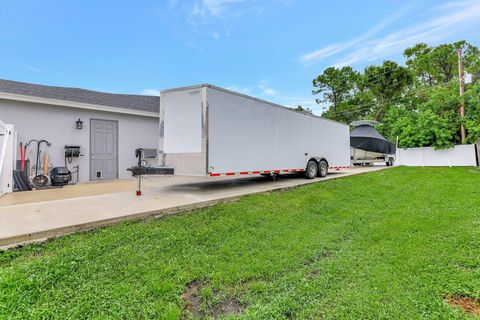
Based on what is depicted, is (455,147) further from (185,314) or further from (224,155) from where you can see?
(185,314)

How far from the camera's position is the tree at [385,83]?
28109 mm

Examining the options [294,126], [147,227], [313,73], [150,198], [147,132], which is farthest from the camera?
[313,73]

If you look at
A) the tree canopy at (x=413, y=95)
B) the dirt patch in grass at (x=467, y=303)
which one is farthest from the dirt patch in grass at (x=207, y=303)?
the tree canopy at (x=413, y=95)

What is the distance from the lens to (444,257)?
328cm

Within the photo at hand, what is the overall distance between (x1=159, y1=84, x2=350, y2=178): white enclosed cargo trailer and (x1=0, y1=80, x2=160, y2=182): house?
4.62 m

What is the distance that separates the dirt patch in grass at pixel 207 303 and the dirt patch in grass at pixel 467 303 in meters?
2.07

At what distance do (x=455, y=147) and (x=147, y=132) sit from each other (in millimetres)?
19549

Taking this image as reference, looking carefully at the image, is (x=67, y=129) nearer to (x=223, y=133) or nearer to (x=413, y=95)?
(x=223, y=133)

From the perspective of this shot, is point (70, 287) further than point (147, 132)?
No

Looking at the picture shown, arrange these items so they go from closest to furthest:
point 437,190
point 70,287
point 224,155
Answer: point 70,287
point 224,155
point 437,190

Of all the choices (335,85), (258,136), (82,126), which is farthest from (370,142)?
(335,85)

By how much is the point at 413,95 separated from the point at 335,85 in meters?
9.56

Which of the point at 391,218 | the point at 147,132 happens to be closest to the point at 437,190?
the point at 391,218

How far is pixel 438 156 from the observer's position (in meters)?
17.1
